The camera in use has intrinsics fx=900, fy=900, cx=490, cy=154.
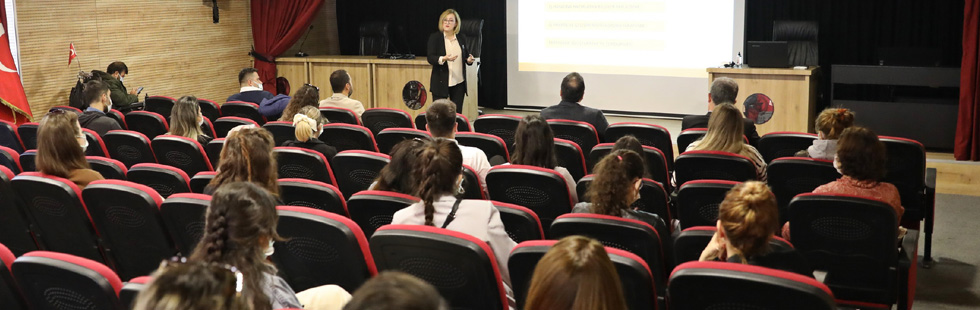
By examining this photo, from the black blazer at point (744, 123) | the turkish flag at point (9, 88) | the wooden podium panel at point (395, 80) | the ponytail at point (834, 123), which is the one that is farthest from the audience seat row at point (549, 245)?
the wooden podium panel at point (395, 80)

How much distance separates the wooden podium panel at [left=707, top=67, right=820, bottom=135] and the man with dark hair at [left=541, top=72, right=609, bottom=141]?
2.70 meters

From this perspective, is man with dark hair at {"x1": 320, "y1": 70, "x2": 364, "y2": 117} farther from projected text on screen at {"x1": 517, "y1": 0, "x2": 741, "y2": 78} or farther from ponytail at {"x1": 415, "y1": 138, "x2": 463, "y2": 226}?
ponytail at {"x1": 415, "y1": 138, "x2": 463, "y2": 226}

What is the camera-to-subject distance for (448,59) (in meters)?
9.72

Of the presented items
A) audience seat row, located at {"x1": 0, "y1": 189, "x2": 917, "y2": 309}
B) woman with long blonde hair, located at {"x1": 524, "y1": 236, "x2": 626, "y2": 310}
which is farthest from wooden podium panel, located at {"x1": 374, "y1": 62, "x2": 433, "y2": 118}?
woman with long blonde hair, located at {"x1": 524, "y1": 236, "x2": 626, "y2": 310}

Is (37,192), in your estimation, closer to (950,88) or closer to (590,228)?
(590,228)

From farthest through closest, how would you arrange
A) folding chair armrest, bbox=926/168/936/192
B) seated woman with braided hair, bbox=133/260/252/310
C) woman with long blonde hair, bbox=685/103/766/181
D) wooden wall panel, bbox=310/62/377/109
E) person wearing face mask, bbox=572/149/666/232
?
wooden wall panel, bbox=310/62/377/109
folding chair armrest, bbox=926/168/936/192
woman with long blonde hair, bbox=685/103/766/181
person wearing face mask, bbox=572/149/666/232
seated woman with braided hair, bbox=133/260/252/310

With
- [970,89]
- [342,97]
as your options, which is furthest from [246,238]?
[970,89]

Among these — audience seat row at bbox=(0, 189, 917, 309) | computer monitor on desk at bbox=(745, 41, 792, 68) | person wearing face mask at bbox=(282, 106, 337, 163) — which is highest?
computer monitor on desk at bbox=(745, 41, 792, 68)

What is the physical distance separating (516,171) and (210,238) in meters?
1.85

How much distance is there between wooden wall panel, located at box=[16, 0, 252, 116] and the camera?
886cm

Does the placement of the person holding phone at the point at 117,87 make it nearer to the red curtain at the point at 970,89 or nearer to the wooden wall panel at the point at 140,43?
the wooden wall panel at the point at 140,43

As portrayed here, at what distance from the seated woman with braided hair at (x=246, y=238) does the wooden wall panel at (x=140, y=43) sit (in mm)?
7213

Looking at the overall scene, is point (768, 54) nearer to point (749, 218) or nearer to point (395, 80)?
point (395, 80)

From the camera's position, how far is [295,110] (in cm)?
666
